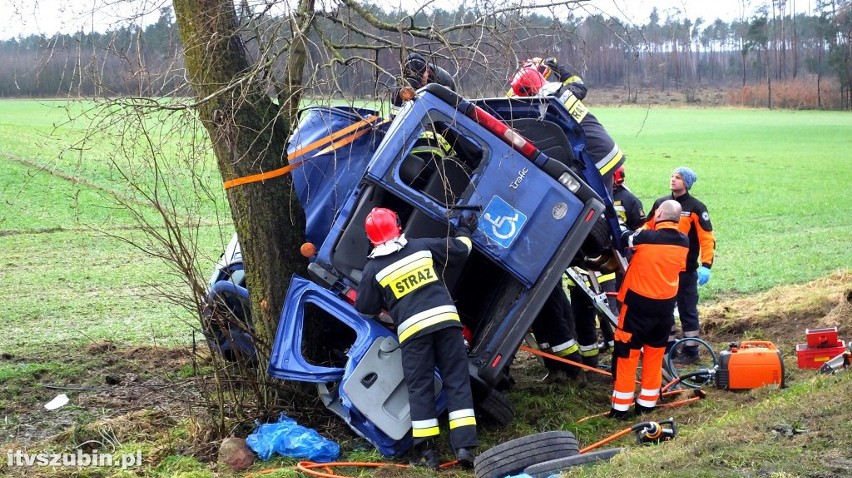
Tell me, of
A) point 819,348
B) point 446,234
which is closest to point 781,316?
point 819,348

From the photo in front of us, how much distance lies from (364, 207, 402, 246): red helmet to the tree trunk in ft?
3.45

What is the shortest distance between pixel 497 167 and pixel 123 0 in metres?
2.96

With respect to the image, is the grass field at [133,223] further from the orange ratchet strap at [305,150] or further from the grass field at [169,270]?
the orange ratchet strap at [305,150]

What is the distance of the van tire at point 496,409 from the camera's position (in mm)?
6430

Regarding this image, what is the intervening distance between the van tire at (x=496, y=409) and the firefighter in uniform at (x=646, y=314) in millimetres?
858

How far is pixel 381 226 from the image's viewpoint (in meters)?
5.84

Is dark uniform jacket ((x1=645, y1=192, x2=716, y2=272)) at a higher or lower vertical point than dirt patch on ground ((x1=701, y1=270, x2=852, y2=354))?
higher

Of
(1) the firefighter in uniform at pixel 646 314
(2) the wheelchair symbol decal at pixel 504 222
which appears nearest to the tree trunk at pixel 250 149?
(2) the wheelchair symbol decal at pixel 504 222

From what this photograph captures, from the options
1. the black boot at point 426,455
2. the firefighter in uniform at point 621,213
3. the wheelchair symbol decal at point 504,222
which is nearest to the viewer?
the black boot at point 426,455

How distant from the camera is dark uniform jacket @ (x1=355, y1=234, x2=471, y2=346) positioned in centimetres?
581

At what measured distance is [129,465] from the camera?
577 centimetres

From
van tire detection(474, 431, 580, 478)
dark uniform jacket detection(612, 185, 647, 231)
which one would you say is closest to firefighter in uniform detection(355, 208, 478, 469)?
van tire detection(474, 431, 580, 478)

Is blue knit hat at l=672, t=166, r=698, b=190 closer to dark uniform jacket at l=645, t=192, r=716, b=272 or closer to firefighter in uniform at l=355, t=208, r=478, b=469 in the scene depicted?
dark uniform jacket at l=645, t=192, r=716, b=272

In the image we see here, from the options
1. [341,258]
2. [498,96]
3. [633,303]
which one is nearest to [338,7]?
[498,96]
